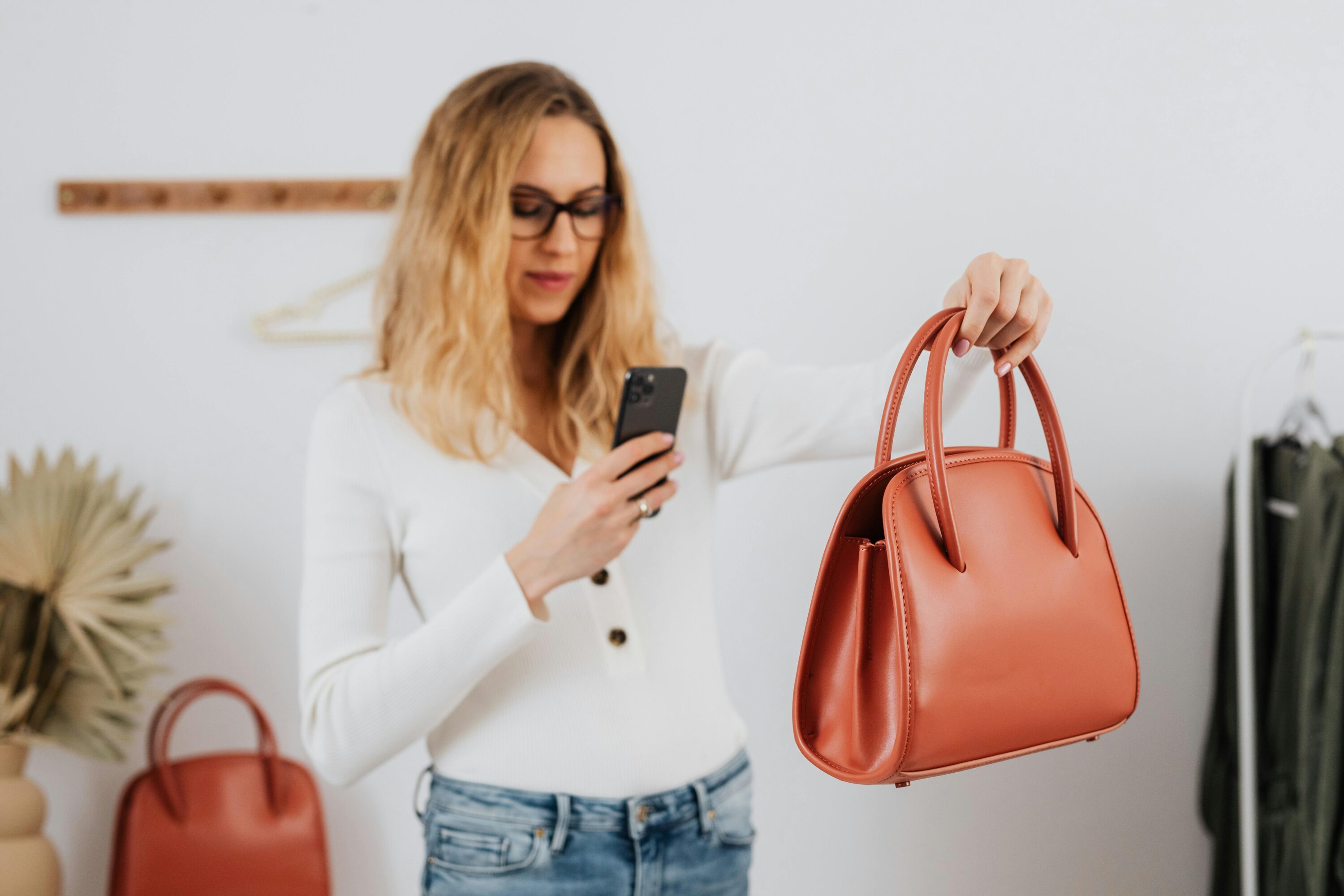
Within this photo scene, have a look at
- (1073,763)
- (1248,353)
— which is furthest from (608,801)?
(1248,353)

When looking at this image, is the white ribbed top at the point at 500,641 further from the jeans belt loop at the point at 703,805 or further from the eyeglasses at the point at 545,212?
the eyeglasses at the point at 545,212

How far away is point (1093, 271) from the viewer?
130 centimetres

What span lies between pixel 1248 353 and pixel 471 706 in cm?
108

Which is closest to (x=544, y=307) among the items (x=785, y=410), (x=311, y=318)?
(x=785, y=410)

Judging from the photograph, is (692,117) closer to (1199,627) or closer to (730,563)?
(730,563)

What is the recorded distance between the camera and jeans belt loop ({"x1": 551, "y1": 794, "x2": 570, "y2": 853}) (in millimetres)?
822

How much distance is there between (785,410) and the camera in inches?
37.9

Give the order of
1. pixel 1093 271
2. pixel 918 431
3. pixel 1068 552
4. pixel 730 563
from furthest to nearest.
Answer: pixel 730 563 < pixel 1093 271 < pixel 918 431 < pixel 1068 552

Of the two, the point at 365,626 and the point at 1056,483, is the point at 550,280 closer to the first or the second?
the point at 365,626

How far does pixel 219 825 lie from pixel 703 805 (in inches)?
32.0

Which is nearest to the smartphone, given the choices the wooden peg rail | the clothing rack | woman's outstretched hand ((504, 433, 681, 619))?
woman's outstretched hand ((504, 433, 681, 619))

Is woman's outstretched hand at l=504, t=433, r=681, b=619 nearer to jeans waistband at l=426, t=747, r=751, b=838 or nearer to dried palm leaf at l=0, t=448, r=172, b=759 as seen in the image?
jeans waistband at l=426, t=747, r=751, b=838

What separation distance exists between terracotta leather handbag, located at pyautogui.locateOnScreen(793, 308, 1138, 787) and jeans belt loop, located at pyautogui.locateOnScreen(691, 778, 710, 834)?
381mm

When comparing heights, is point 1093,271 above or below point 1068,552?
above
